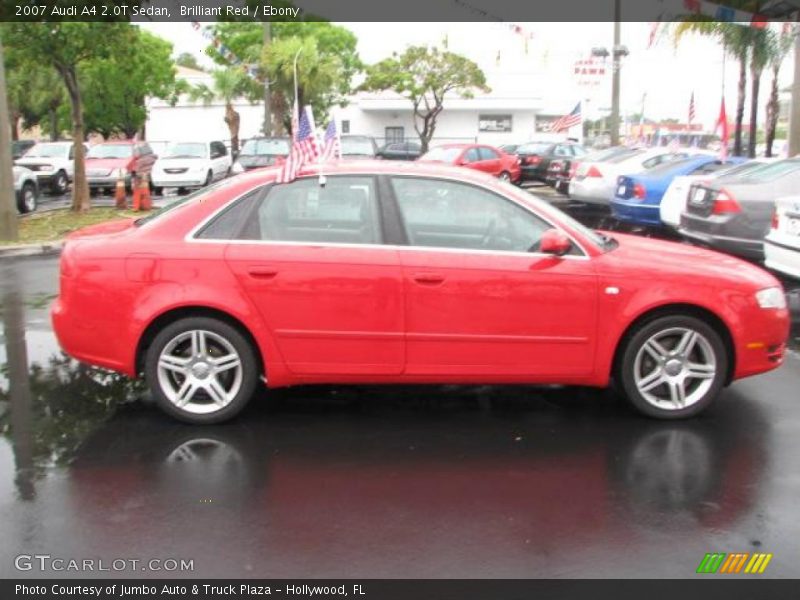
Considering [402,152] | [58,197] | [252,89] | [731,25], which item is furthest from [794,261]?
[252,89]

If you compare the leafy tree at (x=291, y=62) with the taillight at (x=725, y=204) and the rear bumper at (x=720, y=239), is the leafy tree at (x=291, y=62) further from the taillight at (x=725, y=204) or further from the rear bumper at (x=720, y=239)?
the taillight at (x=725, y=204)

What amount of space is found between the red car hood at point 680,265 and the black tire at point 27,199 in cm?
1598

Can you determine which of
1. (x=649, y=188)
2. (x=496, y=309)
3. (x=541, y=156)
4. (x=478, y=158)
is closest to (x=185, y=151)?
(x=478, y=158)

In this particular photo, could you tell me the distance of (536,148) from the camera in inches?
1054

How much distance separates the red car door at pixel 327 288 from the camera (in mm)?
4879

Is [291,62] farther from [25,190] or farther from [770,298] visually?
[770,298]

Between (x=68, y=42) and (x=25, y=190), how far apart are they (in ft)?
14.2

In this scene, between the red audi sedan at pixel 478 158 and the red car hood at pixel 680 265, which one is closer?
the red car hood at pixel 680 265

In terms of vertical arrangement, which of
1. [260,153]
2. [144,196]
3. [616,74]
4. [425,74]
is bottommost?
[144,196]

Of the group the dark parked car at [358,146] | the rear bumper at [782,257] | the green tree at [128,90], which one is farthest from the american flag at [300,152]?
the green tree at [128,90]

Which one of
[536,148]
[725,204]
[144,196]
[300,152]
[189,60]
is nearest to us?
[300,152]

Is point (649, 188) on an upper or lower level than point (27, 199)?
upper

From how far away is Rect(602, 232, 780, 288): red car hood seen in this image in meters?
4.98
